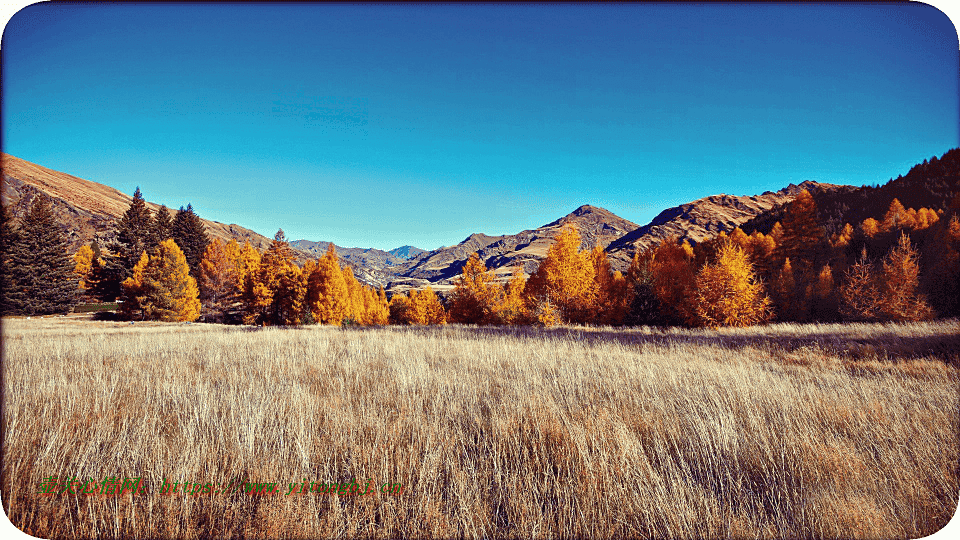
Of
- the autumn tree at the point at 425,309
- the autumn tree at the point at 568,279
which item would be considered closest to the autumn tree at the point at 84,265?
the autumn tree at the point at 425,309

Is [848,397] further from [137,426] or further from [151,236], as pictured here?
[151,236]

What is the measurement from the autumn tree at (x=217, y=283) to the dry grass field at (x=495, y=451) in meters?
42.7

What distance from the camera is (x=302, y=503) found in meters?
2.43

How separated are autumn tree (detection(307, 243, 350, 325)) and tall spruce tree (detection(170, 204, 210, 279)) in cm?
2440

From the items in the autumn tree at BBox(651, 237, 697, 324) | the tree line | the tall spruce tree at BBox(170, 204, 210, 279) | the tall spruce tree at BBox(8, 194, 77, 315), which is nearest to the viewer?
the autumn tree at BBox(651, 237, 697, 324)

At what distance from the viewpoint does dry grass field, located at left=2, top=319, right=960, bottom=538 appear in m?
2.26

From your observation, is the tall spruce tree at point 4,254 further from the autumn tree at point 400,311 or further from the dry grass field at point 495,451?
the autumn tree at point 400,311

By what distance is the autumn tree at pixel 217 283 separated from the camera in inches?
1606

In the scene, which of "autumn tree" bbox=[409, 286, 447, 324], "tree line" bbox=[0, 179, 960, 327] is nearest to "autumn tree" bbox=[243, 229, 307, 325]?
"tree line" bbox=[0, 179, 960, 327]

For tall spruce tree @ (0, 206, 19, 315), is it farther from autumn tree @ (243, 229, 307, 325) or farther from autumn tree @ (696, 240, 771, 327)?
autumn tree @ (243, 229, 307, 325)

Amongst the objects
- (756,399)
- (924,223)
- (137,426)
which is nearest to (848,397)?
(756,399)

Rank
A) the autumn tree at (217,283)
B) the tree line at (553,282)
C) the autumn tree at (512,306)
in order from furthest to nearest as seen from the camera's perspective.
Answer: the autumn tree at (217,283), the autumn tree at (512,306), the tree line at (553,282)

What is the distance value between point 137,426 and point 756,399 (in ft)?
25.6

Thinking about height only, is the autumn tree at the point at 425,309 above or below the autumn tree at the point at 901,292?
below
